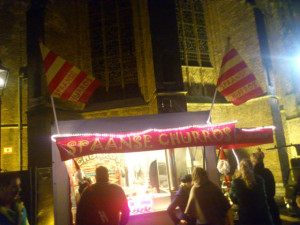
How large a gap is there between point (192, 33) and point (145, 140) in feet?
32.8

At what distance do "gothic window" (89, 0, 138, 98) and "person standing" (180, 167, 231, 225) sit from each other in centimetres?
1004

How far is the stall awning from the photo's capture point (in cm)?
507

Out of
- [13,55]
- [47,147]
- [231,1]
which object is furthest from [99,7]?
[47,147]

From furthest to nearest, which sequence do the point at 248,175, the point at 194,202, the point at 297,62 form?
the point at 297,62
the point at 248,175
the point at 194,202

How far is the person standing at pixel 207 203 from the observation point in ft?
10.9

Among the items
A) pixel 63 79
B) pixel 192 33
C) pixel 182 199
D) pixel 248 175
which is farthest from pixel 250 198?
pixel 192 33

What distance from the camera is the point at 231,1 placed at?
13570mm

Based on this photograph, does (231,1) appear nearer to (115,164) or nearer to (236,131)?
(236,131)

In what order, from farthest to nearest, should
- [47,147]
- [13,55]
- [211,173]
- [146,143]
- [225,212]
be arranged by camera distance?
[13,55], [47,147], [211,173], [146,143], [225,212]

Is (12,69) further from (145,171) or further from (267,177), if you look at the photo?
(267,177)

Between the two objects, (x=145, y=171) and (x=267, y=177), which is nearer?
(x=267, y=177)

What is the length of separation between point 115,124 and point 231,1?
11.3m

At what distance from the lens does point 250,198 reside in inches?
141

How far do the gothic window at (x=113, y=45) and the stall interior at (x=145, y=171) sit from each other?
278 inches
